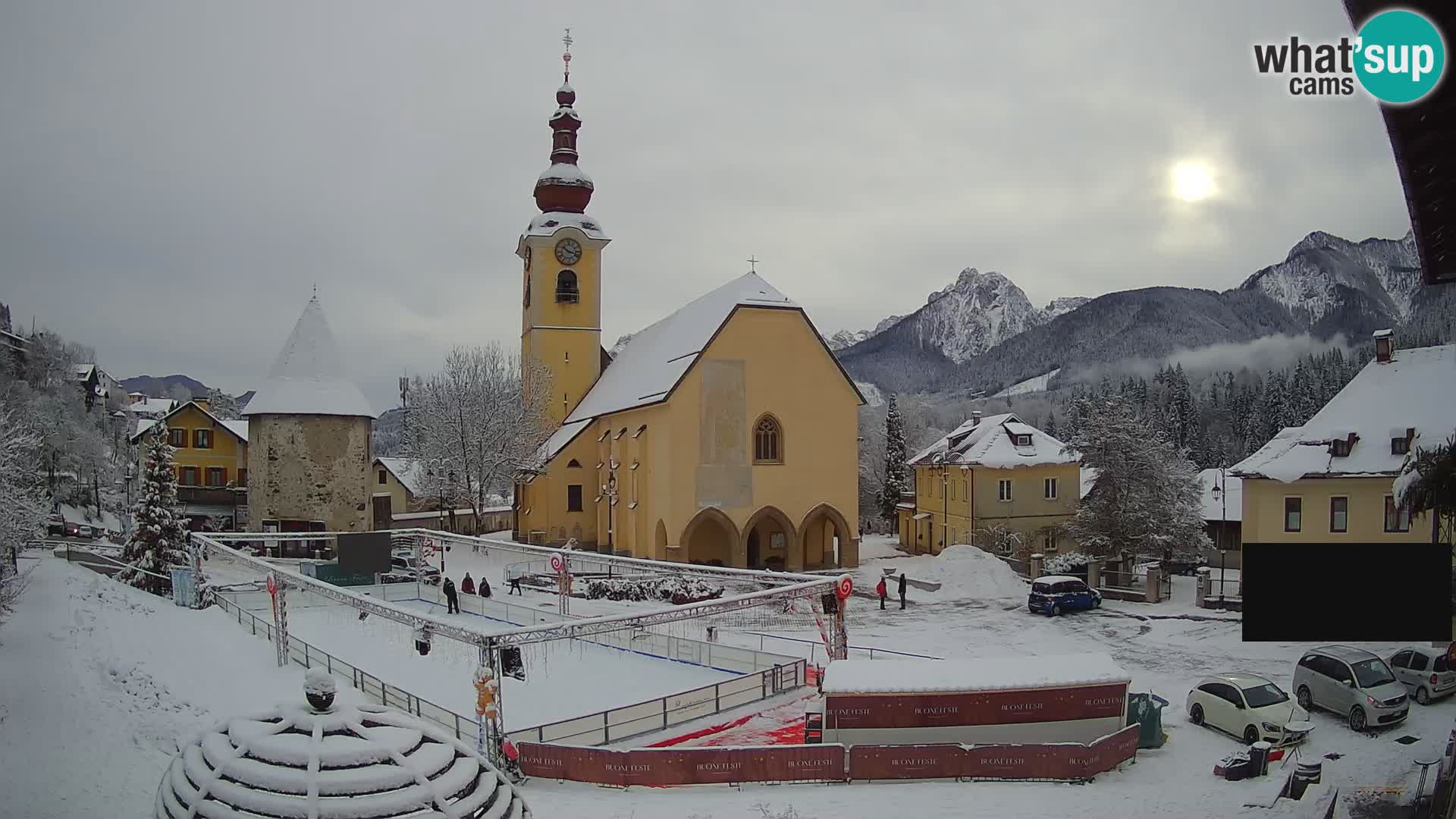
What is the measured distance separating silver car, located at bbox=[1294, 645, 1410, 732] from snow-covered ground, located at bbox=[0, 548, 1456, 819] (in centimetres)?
21

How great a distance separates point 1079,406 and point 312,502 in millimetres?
26140

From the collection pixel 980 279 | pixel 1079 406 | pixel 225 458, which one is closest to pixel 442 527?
pixel 225 458

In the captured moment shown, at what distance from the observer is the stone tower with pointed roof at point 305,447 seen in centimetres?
2827

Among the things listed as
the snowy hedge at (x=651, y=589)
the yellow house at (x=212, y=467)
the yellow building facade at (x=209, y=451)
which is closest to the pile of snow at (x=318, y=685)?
the snowy hedge at (x=651, y=589)

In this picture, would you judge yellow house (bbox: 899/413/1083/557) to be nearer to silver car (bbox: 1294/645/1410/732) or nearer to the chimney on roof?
silver car (bbox: 1294/645/1410/732)

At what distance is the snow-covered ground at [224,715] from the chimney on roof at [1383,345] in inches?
123

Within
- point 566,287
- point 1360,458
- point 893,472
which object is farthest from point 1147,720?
point 893,472

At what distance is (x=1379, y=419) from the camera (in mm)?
8438

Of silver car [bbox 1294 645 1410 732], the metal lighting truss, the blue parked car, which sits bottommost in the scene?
the blue parked car

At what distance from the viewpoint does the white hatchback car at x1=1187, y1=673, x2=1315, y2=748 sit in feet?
34.6

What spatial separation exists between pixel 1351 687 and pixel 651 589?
17.9m

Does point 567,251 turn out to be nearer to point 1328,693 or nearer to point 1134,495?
point 1134,495

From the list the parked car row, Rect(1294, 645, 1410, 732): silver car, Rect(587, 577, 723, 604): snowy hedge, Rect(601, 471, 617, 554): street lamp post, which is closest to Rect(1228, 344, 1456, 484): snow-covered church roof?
the parked car row

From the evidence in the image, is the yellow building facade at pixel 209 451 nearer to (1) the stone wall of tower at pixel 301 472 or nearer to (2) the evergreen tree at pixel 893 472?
(1) the stone wall of tower at pixel 301 472
